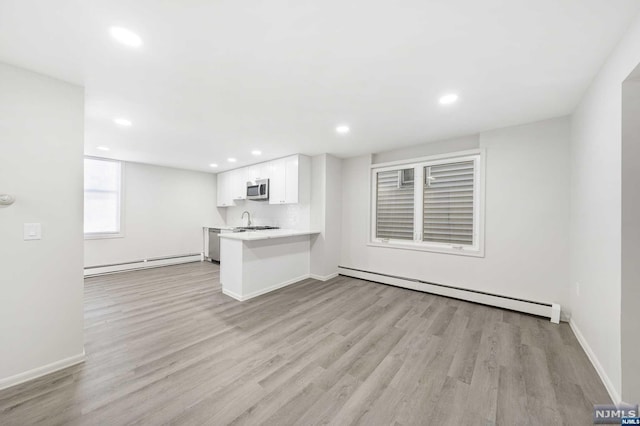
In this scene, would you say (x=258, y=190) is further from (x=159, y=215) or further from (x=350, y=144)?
(x=159, y=215)

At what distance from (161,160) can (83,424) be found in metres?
4.89

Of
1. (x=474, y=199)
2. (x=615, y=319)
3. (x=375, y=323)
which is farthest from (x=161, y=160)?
(x=615, y=319)

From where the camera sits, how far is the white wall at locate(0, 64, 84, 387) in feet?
5.81

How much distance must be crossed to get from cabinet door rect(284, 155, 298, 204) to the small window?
3693 millimetres

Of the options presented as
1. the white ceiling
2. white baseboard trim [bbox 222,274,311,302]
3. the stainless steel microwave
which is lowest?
white baseboard trim [bbox 222,274,311,302]

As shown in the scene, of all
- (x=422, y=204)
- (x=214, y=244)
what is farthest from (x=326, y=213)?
(x=214, y=244)

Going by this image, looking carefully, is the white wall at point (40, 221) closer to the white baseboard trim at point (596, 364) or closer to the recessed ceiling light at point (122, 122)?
the recessed ceiling light at point (122, 122)

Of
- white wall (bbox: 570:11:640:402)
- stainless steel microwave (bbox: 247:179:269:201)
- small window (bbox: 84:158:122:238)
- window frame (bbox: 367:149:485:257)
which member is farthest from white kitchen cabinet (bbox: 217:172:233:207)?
white wall (bbox: 570:11:640:402)

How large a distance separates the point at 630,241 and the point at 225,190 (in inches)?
268

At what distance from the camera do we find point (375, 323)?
2812 millimetres

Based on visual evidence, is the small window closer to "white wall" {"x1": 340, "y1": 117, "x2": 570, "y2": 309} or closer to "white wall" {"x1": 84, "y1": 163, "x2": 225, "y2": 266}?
"white wall" {"x1": 84, "y1": 163, "x2": 225, "y2": 266}

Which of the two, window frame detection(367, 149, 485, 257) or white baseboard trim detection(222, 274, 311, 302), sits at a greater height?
window frame detection(367, 149, 485, 257)

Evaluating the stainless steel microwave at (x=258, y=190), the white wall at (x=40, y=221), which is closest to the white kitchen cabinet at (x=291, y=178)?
the stainless steel microwave at (x=258, y=190)

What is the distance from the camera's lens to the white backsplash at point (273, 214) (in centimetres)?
498
